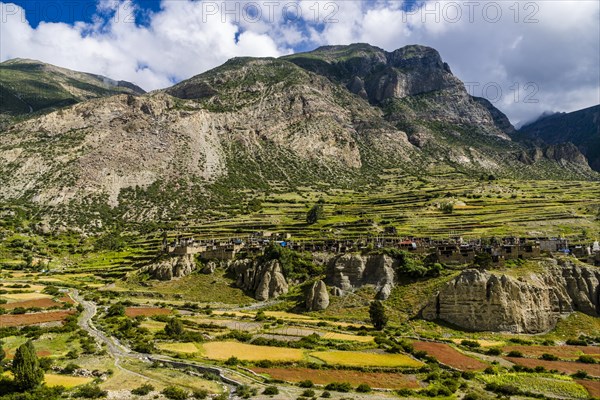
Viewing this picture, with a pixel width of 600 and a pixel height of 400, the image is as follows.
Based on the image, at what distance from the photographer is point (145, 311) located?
73.3 m

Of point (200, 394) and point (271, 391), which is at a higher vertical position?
point (200, 394)

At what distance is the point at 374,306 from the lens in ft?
214

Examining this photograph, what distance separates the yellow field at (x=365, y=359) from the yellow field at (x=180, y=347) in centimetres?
1373

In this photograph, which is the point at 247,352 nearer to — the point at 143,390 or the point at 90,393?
the point at 143,390

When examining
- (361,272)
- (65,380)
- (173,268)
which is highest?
(361,272)

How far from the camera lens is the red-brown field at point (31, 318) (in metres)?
60.0

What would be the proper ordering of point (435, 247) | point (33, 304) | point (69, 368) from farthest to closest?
point (435, 247), point (33, 304), point (69, 368)

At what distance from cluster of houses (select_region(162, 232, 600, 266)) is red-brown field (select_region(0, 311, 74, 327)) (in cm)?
3508

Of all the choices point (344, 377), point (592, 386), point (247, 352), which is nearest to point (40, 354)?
point (247, 352)

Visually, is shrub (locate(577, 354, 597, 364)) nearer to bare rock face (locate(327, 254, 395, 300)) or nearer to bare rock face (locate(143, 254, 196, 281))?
bare rock face (locate(327, 254, 395, 300))

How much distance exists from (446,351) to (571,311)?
89.8ft

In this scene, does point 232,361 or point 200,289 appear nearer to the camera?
point 232,361

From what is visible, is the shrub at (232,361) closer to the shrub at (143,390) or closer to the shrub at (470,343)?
the shrub at (143,390)

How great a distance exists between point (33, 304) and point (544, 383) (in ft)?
237
